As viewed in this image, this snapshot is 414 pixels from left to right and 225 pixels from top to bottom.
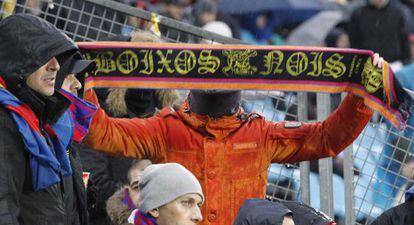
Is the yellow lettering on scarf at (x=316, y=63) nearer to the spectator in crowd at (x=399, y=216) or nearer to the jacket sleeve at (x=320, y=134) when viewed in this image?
the jacket sleeve at (x=320, y=134)

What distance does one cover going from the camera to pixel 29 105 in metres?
5.62

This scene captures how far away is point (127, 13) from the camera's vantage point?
27.3 ft

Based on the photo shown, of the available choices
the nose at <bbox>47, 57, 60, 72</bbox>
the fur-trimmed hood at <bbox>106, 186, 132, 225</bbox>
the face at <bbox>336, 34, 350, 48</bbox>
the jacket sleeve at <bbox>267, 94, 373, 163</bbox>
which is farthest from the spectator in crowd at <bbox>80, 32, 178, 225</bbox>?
the face at <bbox>336, 34, 350, 48</bbox>

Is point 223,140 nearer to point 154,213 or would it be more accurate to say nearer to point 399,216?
point 154,213

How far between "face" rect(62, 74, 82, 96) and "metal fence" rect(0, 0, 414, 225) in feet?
5.56

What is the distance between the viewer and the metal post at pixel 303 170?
789 cm

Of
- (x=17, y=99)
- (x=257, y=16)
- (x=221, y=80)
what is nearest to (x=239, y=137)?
(x=221, y=80)

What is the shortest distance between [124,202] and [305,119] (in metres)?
1.53

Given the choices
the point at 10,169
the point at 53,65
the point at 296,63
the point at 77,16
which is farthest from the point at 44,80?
the point at 77,16

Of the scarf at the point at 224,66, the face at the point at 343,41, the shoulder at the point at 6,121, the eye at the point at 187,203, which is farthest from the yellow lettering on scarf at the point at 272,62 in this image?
the face at the point at 343,41

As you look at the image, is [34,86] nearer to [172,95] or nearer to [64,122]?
[64,122]

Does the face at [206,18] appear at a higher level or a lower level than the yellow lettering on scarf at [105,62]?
lower

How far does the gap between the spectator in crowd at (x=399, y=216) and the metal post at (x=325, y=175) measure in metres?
0.66

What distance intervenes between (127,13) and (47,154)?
2901 millimetres
